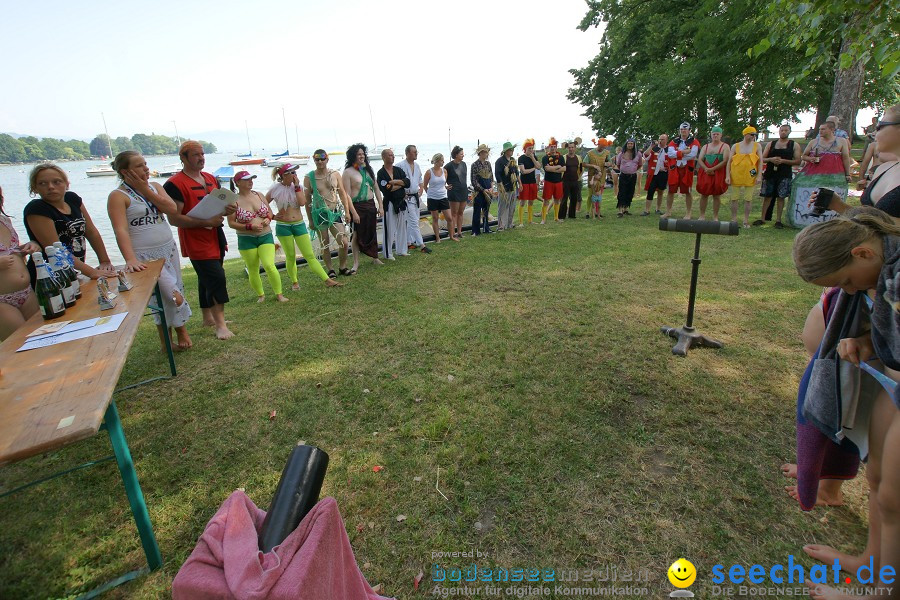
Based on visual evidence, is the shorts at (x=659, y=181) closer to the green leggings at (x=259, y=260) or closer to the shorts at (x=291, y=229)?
the shorts at (x=291, y=229)

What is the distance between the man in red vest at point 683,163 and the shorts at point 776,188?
1.29m

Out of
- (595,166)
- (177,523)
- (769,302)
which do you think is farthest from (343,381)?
(595,166)

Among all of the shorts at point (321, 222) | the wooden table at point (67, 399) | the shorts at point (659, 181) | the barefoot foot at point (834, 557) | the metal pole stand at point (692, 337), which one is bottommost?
the barefoot foot at point (834, 557)

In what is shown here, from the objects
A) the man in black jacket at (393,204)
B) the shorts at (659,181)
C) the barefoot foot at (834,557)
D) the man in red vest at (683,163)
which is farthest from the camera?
the shorts at (659,181)

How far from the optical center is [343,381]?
12.3 ft

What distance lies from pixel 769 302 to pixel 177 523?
5.65 meters

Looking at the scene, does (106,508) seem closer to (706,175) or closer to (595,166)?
(706,175)

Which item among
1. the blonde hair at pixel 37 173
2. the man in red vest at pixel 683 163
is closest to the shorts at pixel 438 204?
the man in red vest at pixel 683 163

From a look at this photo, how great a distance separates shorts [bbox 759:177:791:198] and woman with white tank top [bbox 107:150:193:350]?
9891mm

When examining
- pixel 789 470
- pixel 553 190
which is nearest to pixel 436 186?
pixel 553 190

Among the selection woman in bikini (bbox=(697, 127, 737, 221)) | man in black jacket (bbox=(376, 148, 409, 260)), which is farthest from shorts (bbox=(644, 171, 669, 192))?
man in black jacket (bbox=(376, 148, 409, 260))

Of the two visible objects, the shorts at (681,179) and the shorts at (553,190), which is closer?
the shorts at (681,179)

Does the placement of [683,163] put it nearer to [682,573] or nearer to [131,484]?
[682,573]

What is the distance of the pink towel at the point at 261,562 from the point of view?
3.22 feet
